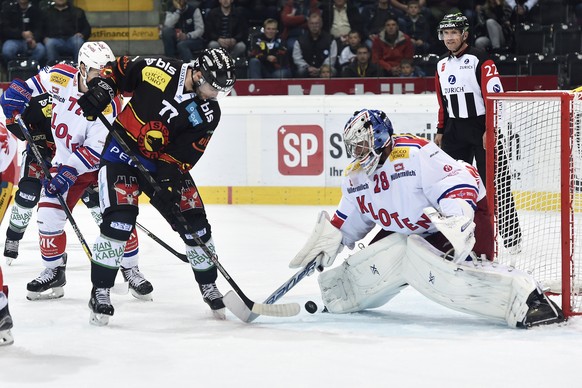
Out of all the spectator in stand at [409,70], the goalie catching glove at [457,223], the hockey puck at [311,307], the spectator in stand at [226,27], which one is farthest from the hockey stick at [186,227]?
the spectator in stand at [226,27]

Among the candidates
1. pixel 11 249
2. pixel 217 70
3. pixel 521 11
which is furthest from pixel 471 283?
pixel 521 11

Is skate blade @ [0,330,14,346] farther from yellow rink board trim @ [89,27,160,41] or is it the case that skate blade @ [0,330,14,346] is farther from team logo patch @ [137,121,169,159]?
yellow rink board trim @ [89,27,160,41]

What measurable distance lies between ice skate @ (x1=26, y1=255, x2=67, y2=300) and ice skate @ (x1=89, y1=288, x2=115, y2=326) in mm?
695

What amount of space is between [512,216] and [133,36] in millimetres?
5195

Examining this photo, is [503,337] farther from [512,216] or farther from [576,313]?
[512,216]

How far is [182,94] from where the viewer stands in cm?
386

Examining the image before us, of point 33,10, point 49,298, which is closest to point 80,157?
point 49,298

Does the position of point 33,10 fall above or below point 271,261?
above

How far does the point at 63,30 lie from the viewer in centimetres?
909

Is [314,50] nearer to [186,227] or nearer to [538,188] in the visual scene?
[538,188]

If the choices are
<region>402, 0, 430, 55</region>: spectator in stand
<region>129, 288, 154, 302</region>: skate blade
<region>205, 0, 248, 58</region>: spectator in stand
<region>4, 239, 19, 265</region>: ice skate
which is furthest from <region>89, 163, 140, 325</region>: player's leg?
<region>205, 0, 248, 58</region>: spectator in stand

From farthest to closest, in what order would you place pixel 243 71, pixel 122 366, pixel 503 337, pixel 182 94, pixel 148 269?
pixel 243 71 → pixel 148 269 → pixel 182 94 → pixel 503 337 → pixel 122 366

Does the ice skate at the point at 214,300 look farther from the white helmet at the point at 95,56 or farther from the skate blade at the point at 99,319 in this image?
the white helmet at the point at 95,56

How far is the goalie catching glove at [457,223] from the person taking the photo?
3.49 metres
